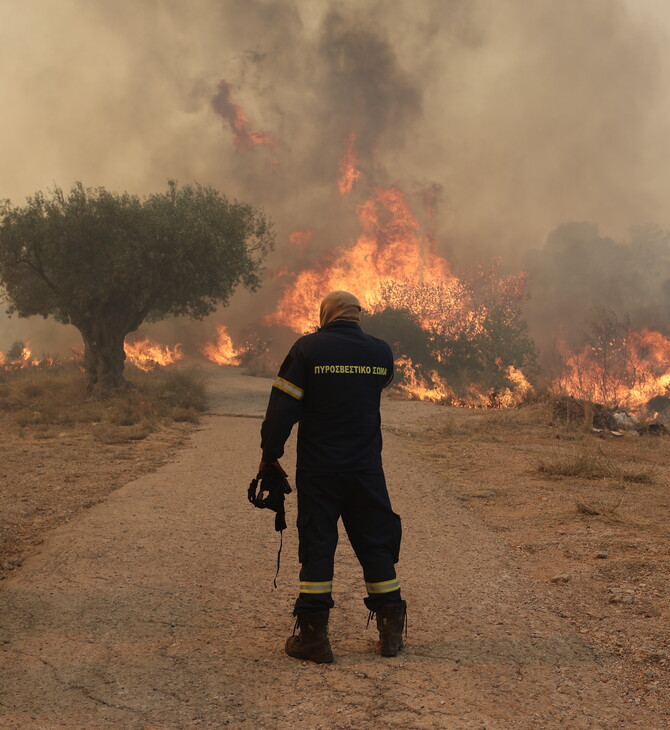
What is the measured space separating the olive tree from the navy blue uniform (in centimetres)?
1814

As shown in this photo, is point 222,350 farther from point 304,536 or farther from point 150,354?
point 304,536

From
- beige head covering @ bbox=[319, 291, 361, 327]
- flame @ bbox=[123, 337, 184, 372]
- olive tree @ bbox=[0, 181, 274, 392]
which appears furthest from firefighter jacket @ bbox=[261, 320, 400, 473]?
flame @ bbox=[123, 337, 184, 372]

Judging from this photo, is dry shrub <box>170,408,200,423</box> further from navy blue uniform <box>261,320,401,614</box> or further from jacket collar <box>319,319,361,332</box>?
navy blue uniform <box>261,320,401,614</box>

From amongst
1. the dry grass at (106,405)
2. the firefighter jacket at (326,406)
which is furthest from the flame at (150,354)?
the firefighter jacket at (326,406)

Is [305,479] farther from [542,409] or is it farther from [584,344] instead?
[584,344]

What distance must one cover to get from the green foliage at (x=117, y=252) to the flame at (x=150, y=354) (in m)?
13.1

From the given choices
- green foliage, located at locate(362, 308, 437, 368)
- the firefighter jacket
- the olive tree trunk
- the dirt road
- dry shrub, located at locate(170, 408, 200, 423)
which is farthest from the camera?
green foliage, located at locate(362, 308, 437, 368)

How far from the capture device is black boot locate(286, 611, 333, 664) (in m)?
3.76

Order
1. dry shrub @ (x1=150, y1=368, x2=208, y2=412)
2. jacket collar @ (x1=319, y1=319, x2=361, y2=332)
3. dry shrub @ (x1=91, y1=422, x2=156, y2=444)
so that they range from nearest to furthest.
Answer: jacket collar @ (x1=319, y1=319, x2=361, y2=332) → dry shrub @ (x1=91, y1=422, x2=156, y2=444) → dry shrub @ (x1=150, y1=368, x2=208, y2=412)

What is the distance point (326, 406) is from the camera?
4.07m

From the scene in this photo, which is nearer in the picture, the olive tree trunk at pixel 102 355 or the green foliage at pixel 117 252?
the green foliage at pixel 117 252

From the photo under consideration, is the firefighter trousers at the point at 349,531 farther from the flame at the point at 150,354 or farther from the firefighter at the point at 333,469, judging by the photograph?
the flame at the point at 150,354

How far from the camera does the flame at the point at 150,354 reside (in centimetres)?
3634

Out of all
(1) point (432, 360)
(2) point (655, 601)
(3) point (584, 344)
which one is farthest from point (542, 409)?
(3) point (584, 344)
